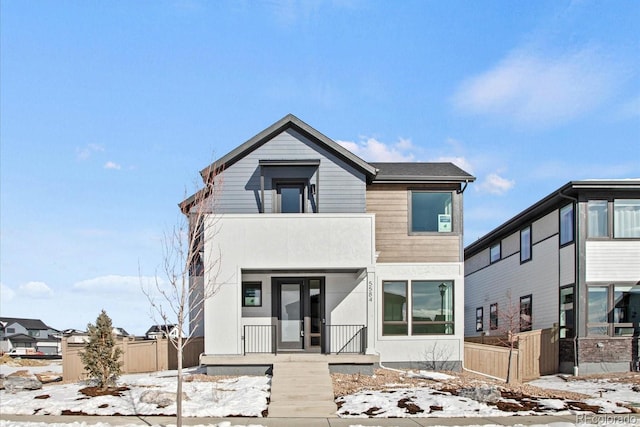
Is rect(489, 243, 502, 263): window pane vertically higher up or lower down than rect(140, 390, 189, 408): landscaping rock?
higher up

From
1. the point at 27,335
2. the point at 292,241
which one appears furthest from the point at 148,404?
the point at 27,335

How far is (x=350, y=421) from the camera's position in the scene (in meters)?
11.8

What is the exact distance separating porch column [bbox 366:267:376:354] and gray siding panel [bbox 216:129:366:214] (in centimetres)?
232

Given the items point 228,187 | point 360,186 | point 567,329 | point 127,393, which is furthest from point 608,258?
point 127,393

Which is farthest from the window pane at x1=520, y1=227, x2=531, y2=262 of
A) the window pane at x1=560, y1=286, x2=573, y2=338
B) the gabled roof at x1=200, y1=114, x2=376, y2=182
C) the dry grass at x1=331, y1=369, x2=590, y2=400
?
the gabled roof at x1=200, y1=114, x2=376, y2=182

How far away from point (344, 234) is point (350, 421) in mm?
6407

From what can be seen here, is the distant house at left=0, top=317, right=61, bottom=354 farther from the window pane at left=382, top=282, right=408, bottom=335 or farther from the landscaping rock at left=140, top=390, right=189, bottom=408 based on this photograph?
the landscaping rock at left=140, top=390, right=189, bottom=408

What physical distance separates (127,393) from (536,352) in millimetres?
13518

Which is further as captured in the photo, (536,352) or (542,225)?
(542,225)

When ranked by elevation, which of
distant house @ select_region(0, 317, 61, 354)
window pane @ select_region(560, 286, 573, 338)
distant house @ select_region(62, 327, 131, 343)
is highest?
window pane @ select_region(560, 286, 573, 338)

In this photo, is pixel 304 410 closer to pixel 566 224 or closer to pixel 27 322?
pixel 566 224

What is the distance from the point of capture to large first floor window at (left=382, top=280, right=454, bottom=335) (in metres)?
18.8

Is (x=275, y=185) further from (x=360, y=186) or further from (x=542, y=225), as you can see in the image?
(x=542, y=225)

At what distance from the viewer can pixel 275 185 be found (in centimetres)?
1866
